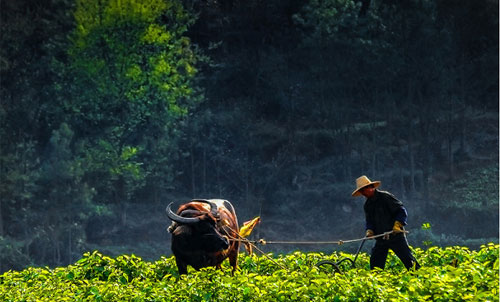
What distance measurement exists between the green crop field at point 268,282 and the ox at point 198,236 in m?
0.30

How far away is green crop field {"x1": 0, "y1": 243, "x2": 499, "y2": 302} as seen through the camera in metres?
14.9

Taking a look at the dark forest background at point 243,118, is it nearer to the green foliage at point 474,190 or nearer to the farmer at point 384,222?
the green foliage at point 474,190

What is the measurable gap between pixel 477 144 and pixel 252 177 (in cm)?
882

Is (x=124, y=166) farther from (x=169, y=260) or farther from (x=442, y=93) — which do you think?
(x=169, y=260)

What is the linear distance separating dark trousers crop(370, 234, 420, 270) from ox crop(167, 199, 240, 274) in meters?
2.33

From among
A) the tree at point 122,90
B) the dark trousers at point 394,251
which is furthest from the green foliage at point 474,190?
the dark trousers at point 394,251

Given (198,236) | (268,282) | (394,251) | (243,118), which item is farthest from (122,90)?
(268,282)

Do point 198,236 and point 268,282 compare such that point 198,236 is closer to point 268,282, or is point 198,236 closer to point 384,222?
point 268,282

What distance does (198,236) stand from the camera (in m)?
17.2

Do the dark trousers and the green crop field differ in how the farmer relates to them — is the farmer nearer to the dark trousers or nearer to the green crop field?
the dark trousers

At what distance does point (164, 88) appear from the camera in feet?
135

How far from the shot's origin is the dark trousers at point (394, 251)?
58.8 ft

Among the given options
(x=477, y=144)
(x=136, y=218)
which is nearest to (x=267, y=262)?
(x=136, y=218)

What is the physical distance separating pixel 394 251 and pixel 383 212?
2.09ft
